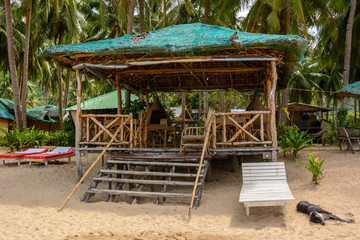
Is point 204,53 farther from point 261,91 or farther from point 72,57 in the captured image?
point 261,91

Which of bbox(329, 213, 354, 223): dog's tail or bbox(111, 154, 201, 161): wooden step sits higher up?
bbox(111, 154, 201, 161): wooden step

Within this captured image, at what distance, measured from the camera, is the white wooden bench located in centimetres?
477

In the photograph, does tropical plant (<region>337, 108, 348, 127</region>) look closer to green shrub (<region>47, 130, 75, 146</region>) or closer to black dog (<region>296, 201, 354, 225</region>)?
black dog (<region>296, 201, 354, 225</region>)

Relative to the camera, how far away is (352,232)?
4.10 m

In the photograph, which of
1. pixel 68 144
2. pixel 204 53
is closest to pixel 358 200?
pixel 204 53

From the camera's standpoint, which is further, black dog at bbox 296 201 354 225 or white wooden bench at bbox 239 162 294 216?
white wooden bench at bbox 239 162 294 216

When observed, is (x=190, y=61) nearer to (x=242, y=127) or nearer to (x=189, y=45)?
(x=189, y=45)

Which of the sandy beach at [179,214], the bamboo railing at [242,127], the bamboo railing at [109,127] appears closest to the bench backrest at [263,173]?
the sandy beach at [179,214]

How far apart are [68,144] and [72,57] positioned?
9303 millimetres

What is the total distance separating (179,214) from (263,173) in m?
1.94

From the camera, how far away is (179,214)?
525 cm

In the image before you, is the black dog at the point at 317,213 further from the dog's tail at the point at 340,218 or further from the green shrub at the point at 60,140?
the green shrub at the point at 60,140

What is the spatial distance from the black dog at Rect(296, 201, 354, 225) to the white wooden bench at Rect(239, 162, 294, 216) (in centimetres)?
33

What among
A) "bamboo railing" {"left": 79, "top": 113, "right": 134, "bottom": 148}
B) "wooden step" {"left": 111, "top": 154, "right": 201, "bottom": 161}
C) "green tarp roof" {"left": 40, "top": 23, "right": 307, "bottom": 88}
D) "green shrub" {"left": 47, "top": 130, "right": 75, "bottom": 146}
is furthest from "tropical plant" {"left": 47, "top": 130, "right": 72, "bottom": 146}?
"wooden step" {"left": 111, "top": 154, "right": 201, "bottom": 161}
